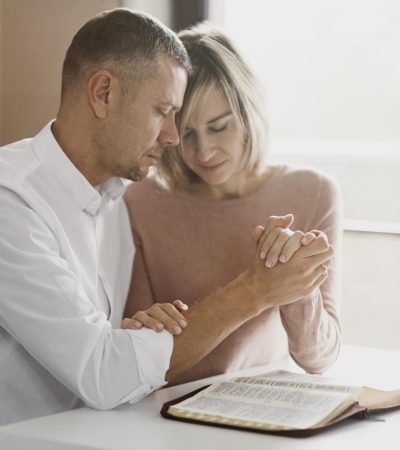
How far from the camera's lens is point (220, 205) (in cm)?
212

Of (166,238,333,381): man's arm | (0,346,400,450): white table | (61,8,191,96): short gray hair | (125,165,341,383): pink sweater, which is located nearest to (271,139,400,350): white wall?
(125,165,341,383): pink sweater

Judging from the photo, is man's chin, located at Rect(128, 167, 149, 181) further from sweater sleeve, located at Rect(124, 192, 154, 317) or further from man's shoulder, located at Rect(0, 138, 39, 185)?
A: sweater sleeve, located at Rect(124, 192, 154, 317)

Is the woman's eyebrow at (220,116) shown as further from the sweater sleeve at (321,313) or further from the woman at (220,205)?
the sweater sleeve at (321,313)

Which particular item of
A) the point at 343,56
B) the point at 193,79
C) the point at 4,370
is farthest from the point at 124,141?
the point at 343,56

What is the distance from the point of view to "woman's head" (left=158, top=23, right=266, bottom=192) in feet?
6.56

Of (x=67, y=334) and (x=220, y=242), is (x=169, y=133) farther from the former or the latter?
(x=67, y=334)

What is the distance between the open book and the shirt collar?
16.6 inches

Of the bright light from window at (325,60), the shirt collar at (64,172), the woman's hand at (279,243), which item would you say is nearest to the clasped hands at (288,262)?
the woman's hand at (279,243)

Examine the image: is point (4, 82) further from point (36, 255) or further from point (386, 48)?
point (36, 255)

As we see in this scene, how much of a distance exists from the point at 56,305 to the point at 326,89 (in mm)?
1425

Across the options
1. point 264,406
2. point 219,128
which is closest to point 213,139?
point 219,128

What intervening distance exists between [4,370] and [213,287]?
1.97 ft

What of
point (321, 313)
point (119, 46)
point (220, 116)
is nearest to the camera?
point (119, 46)

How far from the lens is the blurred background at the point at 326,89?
2611 mm
